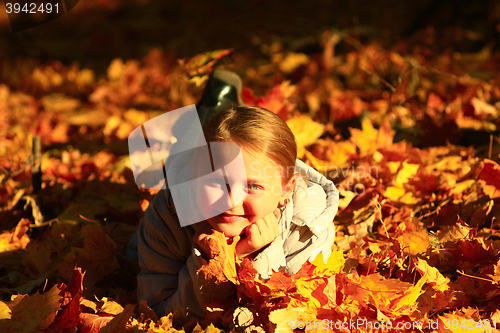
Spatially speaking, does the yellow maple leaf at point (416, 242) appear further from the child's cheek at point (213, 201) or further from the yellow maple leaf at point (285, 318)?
the child's cheek at point (213, 201)

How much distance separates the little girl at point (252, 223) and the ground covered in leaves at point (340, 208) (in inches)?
3.7

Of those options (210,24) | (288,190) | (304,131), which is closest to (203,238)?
(288,190)

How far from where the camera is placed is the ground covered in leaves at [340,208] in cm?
134

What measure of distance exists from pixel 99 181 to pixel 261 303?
147cm

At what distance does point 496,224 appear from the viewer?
174 centimetres

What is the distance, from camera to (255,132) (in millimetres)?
1320

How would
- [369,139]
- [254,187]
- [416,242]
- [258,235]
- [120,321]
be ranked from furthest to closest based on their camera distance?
[369,139] < [416,242] < [258,235] < [254,187] < [120,321]

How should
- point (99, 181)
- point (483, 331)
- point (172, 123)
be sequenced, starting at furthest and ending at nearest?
point (99, 181) → point (172, 123) → point (483, 331)

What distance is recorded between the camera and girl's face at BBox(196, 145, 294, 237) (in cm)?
132

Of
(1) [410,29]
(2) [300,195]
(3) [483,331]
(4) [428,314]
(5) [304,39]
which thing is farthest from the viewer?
(1) [410,29]

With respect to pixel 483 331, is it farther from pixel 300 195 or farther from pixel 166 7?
pixel 166 7

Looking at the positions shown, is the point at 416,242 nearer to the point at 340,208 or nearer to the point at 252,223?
the point at 340,208

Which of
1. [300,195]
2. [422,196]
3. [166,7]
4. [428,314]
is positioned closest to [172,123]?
[300,195]

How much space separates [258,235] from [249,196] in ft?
0.59
